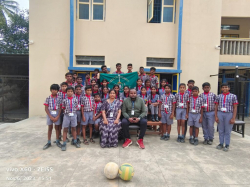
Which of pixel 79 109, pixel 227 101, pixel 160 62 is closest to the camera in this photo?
pixel 227 101

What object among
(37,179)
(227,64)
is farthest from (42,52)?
(227,64)

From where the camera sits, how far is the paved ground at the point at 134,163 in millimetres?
3074

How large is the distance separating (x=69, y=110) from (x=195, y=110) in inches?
129

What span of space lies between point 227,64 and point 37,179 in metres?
9.70

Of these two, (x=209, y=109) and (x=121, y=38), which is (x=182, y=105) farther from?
(x=121, y=38)

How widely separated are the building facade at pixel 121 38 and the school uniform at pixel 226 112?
404cm

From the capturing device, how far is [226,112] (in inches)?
182

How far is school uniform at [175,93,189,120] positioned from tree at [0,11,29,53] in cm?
1959

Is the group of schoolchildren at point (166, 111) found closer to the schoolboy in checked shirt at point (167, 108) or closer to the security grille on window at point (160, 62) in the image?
the schoolboy in checked shirt at point (167, 108)

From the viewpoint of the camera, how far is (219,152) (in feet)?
14.8

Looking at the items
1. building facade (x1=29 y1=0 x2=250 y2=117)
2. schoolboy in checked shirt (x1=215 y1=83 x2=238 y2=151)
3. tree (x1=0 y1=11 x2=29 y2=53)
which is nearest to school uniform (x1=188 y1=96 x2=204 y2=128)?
schoolboy in checked shirt (x1=215 y1=83 x2=238 y2=151)

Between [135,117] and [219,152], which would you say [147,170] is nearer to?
[135,117]

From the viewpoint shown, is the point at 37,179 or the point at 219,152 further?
the point at 219,152

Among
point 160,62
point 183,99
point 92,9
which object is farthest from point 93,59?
point 183,99
